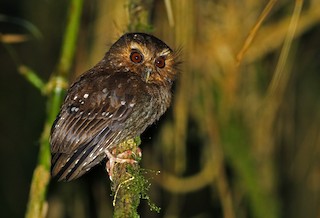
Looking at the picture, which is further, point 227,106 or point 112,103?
point 227,106

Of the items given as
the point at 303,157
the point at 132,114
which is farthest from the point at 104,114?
the point at 303,157

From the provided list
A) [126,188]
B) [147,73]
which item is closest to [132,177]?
[126,188]

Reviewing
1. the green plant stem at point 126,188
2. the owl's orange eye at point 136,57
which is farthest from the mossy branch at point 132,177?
the owl's orange eye at point 136,57

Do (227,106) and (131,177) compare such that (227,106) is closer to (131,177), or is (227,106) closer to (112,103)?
(112,103)

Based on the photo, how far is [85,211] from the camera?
4281 millimetres

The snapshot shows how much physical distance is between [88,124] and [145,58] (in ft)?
1.56

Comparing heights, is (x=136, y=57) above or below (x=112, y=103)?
above

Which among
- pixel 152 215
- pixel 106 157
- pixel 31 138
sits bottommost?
pixel 106 157

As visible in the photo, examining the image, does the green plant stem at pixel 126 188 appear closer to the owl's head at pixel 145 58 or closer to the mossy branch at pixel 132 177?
the mossy branch at pixel 132 177

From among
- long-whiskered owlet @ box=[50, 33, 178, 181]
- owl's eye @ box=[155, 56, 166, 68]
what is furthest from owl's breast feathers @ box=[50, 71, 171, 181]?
owl's eye @ box=[155, 56, 166, 68]

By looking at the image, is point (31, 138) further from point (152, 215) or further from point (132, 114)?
point (132, 114)

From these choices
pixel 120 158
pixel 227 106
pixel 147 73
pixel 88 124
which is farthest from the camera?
pixel 227 106

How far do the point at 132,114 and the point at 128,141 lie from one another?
7.6 inches

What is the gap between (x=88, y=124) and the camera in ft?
11.8
